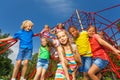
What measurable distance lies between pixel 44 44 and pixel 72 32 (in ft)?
5.63

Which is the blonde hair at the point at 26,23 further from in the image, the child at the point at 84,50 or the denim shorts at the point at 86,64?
the denim shorts at the point at 86,64

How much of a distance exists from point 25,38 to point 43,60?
1098 mm

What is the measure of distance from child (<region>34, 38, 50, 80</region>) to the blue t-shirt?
81 cm

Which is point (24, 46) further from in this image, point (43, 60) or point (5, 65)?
point (5, 65)

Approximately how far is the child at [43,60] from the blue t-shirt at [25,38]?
0.81 m

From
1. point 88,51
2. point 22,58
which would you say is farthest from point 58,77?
point 22,58

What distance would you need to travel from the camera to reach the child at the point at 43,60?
8836 millimetres

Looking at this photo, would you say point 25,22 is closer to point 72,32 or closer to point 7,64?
point 72,32

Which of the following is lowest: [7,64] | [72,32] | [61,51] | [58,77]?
[58,77]

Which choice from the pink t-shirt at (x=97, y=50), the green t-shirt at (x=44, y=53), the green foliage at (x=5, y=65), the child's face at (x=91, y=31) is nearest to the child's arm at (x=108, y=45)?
the pink t-shirt at (x=97, y=50)

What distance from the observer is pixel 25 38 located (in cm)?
812

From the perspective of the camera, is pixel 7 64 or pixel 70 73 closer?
pixel 70 73

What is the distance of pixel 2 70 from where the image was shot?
175 feet

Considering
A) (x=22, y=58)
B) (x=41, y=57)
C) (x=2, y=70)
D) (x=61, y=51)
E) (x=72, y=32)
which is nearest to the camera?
(x=61, y=51)
